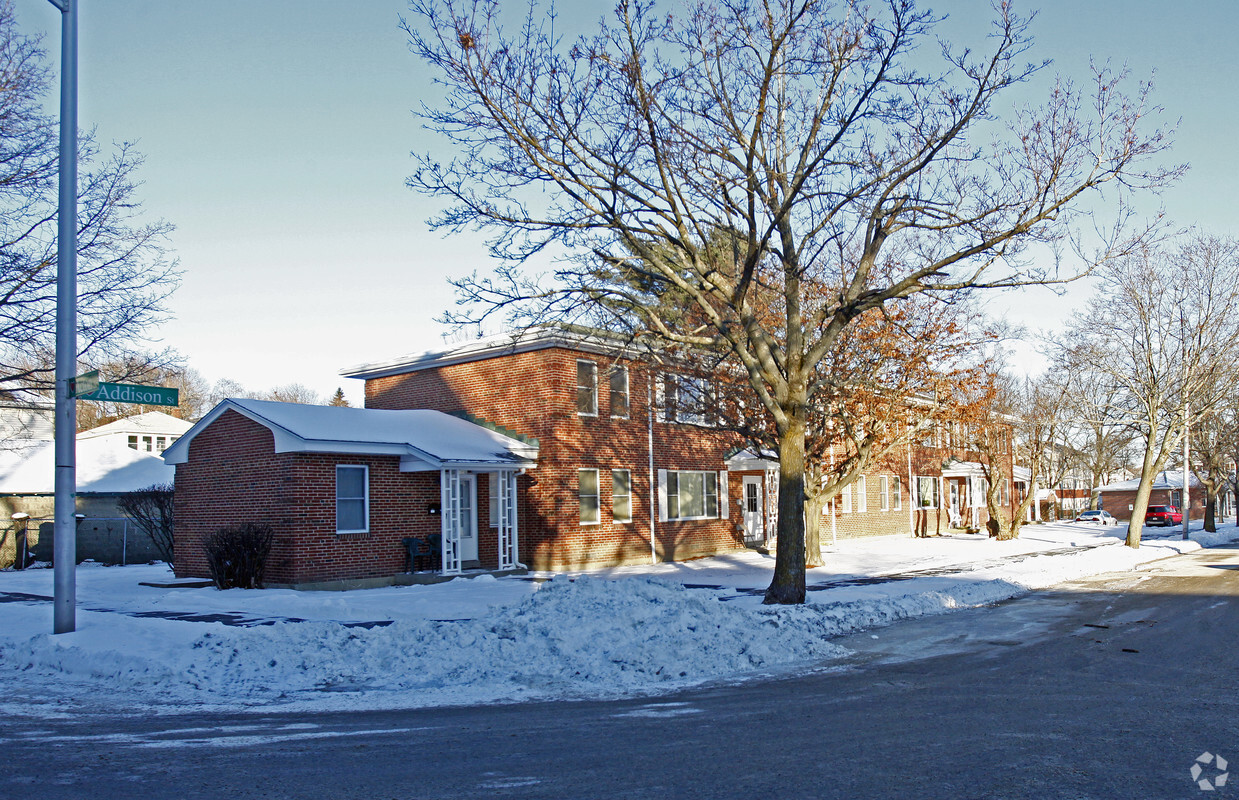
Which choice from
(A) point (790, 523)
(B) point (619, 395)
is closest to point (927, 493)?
(B) point (619, 395)

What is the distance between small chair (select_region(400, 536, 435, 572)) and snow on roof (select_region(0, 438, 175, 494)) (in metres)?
15.7

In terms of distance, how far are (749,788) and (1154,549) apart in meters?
31.2

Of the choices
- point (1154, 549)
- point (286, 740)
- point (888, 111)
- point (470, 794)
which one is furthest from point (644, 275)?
Result: point (1154, 549)

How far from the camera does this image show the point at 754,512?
32719mm

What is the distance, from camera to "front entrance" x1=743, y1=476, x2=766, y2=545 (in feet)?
106

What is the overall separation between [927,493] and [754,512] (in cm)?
1585

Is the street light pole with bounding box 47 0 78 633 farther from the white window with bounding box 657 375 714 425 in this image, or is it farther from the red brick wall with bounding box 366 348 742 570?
the white window with bounding box 657 375 714 425

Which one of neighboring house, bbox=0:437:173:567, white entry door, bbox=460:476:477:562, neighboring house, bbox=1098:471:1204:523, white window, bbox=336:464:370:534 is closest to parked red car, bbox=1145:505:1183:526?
neighboring house, bbox=1098:471:1204:523

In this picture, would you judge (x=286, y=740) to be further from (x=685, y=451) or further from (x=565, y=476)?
(x=685, y=451)

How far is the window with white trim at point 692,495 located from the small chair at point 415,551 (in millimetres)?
8596

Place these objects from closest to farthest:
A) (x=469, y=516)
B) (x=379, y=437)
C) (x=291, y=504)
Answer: (x=291, y=504)
(x=379, y=437)
(x=469, y=516)

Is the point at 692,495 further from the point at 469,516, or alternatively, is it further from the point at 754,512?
the point at 469,516

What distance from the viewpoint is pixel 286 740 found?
762cm

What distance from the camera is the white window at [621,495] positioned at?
2655 centimetres
